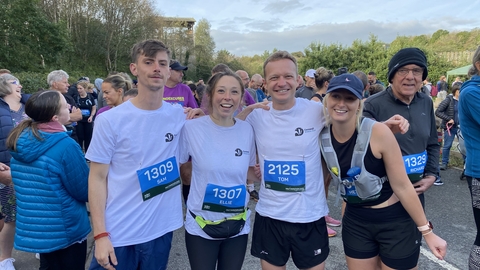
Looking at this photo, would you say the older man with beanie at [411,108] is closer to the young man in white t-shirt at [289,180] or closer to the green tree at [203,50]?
the young man in white t-shirt at [289,180]

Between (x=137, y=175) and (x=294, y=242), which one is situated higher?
(x=137, y=175)

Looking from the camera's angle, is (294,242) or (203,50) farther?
(203,50)

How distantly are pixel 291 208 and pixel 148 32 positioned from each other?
3587 centimetres

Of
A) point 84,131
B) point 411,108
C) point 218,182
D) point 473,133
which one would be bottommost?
point 84,131

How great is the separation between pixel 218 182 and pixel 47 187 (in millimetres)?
1212

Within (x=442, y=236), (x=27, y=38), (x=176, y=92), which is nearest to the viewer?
(x=442, y=236)

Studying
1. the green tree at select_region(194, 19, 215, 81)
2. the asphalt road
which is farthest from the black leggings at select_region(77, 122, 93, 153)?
the green tree at select_region(194, 19, 215, 81)

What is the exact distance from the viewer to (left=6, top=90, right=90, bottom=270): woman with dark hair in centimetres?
205

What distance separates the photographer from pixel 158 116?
1.91 m

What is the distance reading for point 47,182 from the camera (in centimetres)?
206

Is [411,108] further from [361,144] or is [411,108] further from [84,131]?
[84,131]

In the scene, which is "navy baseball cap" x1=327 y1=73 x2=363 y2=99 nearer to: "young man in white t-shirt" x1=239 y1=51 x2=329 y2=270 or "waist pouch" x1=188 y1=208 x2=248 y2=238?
"young man in white t-shirt" x1=239 y1=51 x2=329 y2=270

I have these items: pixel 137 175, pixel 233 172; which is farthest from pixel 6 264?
pixel 233 172

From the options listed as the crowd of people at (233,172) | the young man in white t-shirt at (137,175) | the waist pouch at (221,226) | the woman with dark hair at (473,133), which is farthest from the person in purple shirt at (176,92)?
the woman with dark hair at (473,133)
